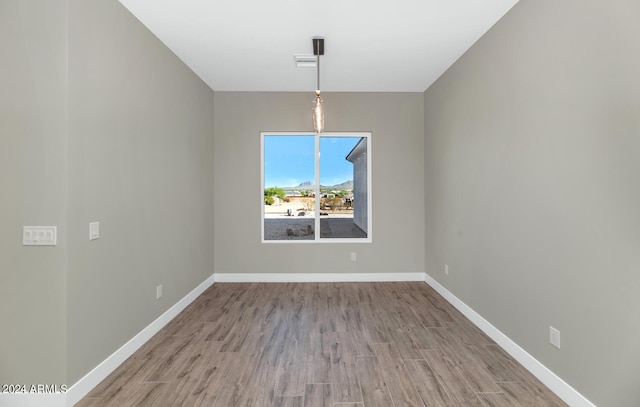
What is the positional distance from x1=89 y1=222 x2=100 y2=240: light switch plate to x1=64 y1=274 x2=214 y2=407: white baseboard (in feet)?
3.00

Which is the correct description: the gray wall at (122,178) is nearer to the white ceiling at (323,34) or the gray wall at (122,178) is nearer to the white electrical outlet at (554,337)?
the white ceiling at (323,34)

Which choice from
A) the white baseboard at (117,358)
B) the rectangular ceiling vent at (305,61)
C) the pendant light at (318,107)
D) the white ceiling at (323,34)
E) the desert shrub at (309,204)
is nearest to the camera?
the white baseboard at (117,358)

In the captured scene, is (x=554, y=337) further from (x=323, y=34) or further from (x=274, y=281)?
(x=274, y=281)

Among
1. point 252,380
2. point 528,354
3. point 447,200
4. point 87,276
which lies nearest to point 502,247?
point 528,354

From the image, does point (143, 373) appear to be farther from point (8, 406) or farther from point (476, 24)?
point (476, 24)

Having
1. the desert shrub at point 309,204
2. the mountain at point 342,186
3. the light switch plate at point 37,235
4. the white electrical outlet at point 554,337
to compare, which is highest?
the mountain at point 342,186

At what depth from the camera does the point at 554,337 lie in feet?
6.91

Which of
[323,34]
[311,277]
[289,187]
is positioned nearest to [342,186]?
[289,187]

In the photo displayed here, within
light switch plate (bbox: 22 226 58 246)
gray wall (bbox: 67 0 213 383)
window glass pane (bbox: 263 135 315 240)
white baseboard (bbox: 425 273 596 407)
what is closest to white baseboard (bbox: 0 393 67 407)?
gray wall (bbox: 67 0 213 383)

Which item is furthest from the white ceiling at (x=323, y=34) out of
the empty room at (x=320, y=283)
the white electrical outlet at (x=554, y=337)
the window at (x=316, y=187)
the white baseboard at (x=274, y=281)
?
the white baseboard at (x=274, y=281)

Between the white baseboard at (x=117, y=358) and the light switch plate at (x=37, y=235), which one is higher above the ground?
the light switch plate at (x=37, y=235)

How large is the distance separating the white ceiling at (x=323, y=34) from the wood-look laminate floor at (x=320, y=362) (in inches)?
112

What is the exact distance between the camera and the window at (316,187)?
4773 mm

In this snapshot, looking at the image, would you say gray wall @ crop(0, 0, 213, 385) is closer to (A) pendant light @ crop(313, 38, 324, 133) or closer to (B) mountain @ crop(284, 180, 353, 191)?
(A) pendant light @ crop(313, 38, 324, 133)
